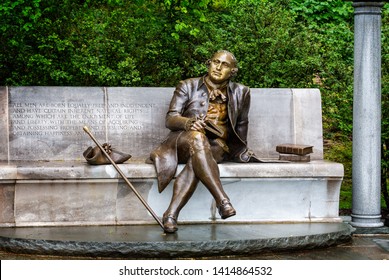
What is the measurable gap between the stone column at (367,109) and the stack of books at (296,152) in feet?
1.95

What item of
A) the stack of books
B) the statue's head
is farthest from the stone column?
the statue's head

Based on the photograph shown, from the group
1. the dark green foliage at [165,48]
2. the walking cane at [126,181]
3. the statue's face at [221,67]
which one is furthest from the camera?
the dark green foliage at [165,48]

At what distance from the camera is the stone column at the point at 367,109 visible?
1163 centimetres

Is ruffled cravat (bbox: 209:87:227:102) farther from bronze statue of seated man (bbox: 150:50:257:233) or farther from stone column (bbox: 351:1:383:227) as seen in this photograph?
stone column (bbox: 351:1:383:227)

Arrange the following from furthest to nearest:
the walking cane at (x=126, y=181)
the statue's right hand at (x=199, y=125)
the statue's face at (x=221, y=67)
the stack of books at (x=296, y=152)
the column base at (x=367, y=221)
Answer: the column base at (x=367, y=221) → the stack of books at (x=296, y=152) → the statue's face at (x=221, y=67) → the statue's right hand at (x=199, y=125) → the walking cane at (x=126, y=181)

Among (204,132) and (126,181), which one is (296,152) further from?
(126,181)

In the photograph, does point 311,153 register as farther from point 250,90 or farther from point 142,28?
point 142,28

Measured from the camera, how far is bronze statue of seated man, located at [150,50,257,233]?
34.7ft

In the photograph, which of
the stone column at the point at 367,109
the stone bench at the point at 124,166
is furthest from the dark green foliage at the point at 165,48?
the stone column at the point at 367,109

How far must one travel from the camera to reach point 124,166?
1108 cm

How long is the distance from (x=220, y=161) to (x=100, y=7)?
6986 millimetres

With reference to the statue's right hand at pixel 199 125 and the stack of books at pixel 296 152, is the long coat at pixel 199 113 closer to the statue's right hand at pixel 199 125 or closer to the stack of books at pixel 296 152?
the statue's right hand at pixel 199 125

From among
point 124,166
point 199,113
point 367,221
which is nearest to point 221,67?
point 199,113

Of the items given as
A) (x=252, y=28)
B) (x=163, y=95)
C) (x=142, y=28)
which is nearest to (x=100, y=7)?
(x=142, y=28)
